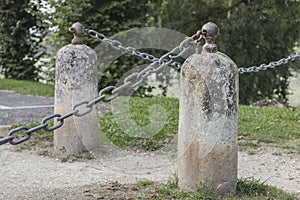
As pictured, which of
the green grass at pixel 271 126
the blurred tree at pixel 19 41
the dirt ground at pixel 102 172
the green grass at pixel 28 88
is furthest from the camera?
the blurred tree at pixel 19 41

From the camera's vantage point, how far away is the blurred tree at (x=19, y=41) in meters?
14.2

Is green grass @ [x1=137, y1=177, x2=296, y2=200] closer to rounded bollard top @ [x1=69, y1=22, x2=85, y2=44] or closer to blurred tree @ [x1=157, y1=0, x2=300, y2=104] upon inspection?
rounded bollard top @ [x1=69, y1=22, x2=85, y2=44]

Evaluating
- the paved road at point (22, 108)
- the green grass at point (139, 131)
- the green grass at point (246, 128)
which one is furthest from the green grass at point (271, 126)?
the paved road at point (22, 108)

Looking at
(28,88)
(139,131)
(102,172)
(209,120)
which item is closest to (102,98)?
(209,120)

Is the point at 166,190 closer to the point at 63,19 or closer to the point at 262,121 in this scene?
the point at 262,121

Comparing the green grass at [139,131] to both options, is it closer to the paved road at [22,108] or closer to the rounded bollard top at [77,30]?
the rounded bollard top at [77,30]

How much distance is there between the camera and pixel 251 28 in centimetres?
1521

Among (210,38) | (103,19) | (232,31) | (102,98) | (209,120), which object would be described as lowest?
(209,120)

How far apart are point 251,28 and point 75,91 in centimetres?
1064

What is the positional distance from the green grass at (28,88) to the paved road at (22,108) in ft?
1.43

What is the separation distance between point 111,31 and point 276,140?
20.0 feet

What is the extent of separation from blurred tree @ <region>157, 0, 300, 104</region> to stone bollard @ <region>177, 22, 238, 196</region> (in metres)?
11.3

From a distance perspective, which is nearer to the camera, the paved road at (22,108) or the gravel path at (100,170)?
the gravel path at (100,170)

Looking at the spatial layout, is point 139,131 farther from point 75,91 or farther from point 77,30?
point 77,30
